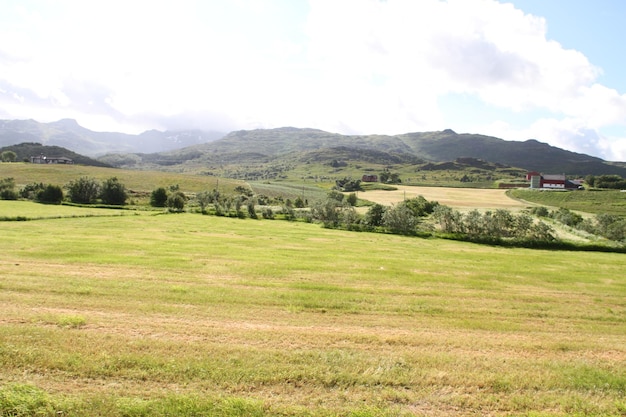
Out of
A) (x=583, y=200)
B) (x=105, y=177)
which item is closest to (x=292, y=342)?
(x=583, y=200)

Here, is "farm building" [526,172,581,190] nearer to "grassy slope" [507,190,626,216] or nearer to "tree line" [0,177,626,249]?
"grassy slope" [507,190,626,216]

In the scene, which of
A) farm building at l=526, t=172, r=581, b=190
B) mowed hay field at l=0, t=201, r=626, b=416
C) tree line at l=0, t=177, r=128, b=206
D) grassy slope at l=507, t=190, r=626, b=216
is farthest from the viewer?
farm building at l=526, t=172, r=581, b=190

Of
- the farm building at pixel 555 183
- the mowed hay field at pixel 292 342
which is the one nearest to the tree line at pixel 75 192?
the mowed hay field at pixel 292 342

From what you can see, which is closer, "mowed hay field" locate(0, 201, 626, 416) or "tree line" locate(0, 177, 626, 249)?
"mowed hay field" locate(0, 201, 626, 416)

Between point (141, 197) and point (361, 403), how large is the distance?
126231 millimetres

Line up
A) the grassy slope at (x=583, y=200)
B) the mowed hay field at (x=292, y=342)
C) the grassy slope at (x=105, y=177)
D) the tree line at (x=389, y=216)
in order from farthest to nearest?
the grassy slope at (x=105, y=177)
the grassy slope at (x=583, y=200)
the tree line at (x=389, y=216)
the mowed hay field at (x=292, y=342)

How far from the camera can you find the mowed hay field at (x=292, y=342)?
9.68 m

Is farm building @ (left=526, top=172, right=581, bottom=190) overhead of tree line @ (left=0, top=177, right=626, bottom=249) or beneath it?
overhead

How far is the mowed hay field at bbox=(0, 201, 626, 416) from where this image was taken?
968 centimetres

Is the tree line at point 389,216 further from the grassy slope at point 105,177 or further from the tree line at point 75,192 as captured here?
the grassy slope at point 105,177

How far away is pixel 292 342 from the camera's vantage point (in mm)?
13477

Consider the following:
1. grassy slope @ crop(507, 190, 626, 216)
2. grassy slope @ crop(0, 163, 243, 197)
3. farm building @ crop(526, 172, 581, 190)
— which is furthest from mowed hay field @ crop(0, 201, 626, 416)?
farm building @ crop(526, 172, 581, 190)

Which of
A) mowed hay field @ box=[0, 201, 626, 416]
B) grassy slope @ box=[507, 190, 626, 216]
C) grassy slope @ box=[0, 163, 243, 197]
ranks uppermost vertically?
grassy slope @ box=[0, 163, 243, 197]

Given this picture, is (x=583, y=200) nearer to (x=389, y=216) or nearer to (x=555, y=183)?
(x=555, y=183)
